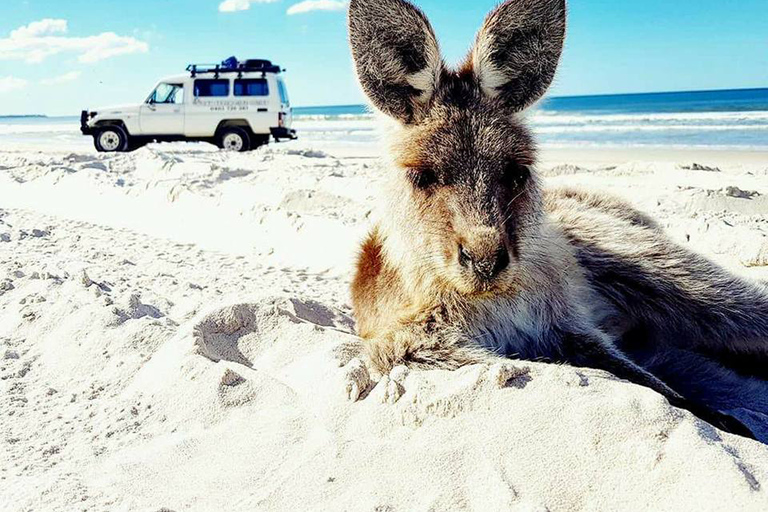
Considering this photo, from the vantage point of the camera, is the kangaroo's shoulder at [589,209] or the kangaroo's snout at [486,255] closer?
the kangaroo's snout at [486,255]

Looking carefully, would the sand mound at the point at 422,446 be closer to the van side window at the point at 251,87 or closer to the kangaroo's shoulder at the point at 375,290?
the kangaroo's shoulder at the point at 375,290

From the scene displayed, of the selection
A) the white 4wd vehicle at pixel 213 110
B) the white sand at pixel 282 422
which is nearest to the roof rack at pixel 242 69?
the white 4wd vehicle at pixel 213 110

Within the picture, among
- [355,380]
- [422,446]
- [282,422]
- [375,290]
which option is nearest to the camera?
[422,446]

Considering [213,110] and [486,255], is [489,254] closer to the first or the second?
[486,255]

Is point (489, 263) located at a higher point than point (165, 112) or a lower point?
lower

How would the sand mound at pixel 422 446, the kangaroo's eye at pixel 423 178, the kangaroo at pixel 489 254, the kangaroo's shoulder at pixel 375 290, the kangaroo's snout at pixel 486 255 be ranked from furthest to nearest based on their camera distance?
the kangaroo's shoulder at pixel 375 290
the kangaroo's eye at pixel 423 178
the kangaroo at pixel 489 254
the kangaroo's snout at pixel 486 255
the sand mound at pixel 422 446

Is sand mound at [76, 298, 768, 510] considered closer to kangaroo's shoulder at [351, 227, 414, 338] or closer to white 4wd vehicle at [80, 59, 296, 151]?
kangaroo's shoulder at [351, 227, 414, 338]

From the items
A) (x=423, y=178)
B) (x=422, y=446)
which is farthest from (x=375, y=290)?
(x=422, y=446)
